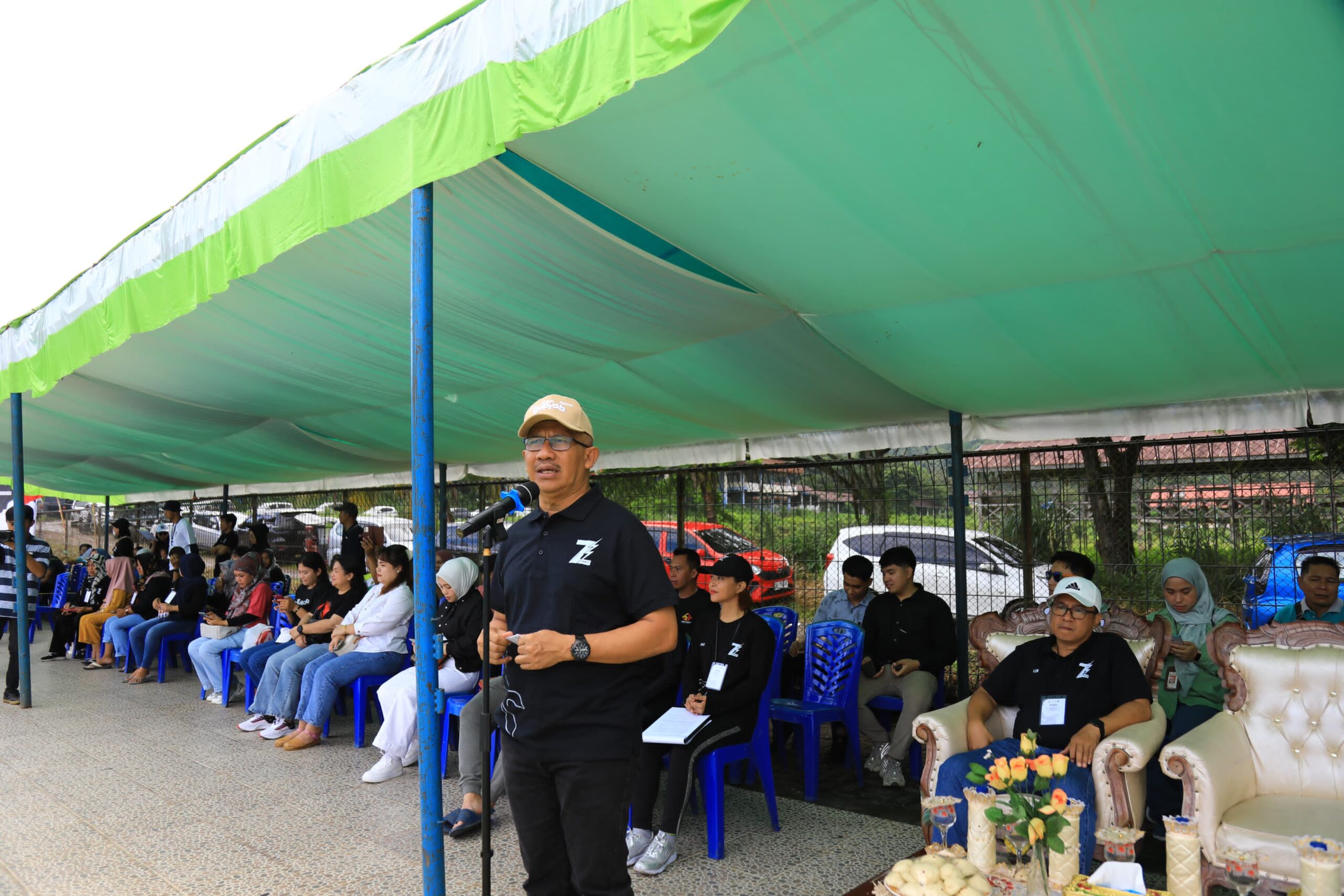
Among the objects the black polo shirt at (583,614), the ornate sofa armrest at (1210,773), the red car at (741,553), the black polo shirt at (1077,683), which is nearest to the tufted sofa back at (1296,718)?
the ornate sofa armrest at (1210,773)

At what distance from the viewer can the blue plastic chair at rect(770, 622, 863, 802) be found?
4531mm

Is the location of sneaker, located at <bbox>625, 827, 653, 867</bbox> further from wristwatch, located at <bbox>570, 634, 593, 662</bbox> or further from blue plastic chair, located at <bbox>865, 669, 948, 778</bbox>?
wristwatch, located at <bbox>570, 634, 593, 662</bbox>

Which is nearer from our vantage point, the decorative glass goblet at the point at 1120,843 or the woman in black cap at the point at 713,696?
the decorative glass goblet at the point at 1120,843

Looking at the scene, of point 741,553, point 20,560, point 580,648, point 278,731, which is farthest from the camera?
point 741,553

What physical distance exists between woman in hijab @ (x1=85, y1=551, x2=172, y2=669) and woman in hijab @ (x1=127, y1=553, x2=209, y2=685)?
8.4 inches

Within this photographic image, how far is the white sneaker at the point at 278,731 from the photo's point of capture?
5.71 metres

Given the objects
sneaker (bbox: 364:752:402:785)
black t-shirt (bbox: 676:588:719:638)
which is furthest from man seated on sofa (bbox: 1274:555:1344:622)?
sneaker (bbox: 364:752:402:785)

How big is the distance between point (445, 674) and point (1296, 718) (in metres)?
3.86

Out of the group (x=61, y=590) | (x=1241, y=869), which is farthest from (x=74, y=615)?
(x=1241, y=869)

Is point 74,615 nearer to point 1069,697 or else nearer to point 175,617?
point 175,617

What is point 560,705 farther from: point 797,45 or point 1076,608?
point 1076,608

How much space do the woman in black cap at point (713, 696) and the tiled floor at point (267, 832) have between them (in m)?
0.15

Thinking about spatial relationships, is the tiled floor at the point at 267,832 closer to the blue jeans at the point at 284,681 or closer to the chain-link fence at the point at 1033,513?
the blue jeans at the point at 284,681

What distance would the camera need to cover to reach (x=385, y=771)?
15.7ft
